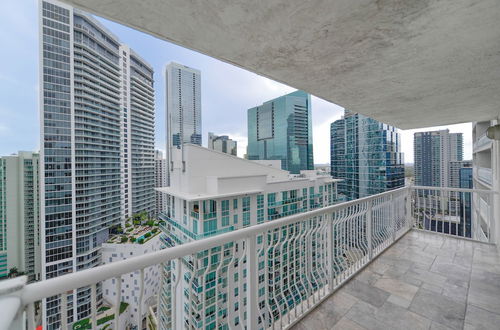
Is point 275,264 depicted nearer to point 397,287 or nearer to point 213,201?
point 397,287

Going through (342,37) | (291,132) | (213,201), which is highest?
(291,132)

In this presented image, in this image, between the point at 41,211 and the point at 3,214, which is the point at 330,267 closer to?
the point at 3,214

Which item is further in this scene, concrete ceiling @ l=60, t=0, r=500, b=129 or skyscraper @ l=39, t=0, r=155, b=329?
skyscraper @ l=39, t=0, r=155, b=329

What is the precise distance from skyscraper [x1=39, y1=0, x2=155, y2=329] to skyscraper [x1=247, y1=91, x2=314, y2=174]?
957 inches

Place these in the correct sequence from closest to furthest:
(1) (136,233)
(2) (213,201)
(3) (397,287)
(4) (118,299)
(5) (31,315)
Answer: (5) (31,315)
(4) (118,299)
(3) (397,287)
(2) (213,201)
(1) (136,233)

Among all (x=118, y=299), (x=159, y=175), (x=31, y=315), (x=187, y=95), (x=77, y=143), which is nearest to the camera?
(x=31, y=315)

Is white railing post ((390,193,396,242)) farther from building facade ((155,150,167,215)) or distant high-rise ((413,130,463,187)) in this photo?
building facade ((155,150,167,215))

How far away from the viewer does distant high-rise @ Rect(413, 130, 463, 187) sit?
18703mm

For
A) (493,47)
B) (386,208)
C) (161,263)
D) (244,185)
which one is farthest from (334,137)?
(161,263)

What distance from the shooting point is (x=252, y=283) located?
152cm

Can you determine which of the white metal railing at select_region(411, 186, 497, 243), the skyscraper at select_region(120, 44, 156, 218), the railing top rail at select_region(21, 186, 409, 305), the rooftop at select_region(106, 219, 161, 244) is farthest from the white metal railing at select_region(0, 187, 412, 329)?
the skyscraper at select_region(120, 44, 156, 218)

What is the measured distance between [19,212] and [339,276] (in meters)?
17.6

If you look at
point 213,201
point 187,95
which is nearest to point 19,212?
point 213,201

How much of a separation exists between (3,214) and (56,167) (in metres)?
5.95
